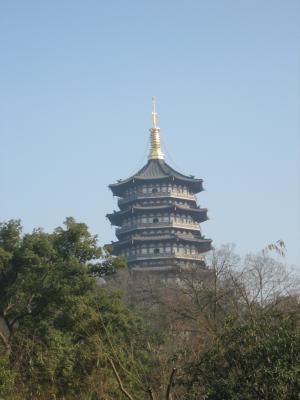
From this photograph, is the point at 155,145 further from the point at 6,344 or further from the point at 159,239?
the point at 6,344

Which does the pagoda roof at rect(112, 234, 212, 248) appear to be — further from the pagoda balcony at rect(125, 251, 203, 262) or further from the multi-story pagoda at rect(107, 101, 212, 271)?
the pagoda balcony at rect(125, 251, 203, 262)

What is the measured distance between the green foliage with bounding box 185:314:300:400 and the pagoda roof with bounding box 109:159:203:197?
1500 inches

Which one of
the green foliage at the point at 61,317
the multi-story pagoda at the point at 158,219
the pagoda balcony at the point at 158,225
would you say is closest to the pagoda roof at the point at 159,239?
the multi-story pagoda at the point at 158,219

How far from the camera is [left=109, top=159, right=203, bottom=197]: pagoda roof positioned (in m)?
49.7

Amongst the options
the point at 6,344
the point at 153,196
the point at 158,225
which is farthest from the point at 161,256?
the point at 6,344

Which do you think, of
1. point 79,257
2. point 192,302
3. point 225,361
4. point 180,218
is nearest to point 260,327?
point 225,361

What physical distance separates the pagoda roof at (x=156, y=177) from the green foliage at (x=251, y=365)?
38096 mm

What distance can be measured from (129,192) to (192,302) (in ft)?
82.0

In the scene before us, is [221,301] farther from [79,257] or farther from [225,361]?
[225,361]

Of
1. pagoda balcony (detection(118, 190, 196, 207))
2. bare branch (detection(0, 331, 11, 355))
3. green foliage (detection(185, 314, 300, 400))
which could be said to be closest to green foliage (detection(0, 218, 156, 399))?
bare branch (detection(0, 331, 11, 355))

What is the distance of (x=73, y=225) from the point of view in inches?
771

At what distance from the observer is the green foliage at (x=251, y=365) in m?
9.90

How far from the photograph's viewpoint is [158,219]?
160ft

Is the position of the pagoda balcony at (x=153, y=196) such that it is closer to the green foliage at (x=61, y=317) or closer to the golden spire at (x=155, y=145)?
the golden spire at (x=155, y=145)
